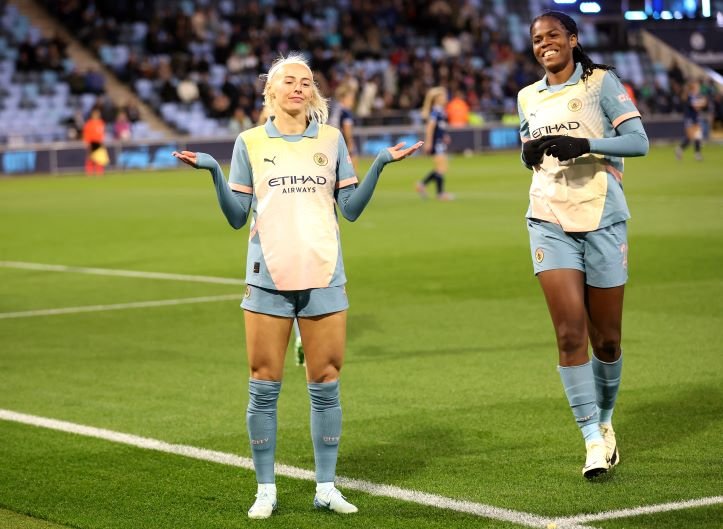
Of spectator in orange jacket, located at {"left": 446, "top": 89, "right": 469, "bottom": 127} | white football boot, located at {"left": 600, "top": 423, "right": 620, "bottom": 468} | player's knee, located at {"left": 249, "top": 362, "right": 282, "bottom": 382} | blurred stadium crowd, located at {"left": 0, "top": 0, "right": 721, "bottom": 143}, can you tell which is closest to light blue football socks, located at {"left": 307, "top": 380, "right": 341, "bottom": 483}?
player's knee, located at {"left": 249, "top": 362, "right": 282, "bottom": 382}

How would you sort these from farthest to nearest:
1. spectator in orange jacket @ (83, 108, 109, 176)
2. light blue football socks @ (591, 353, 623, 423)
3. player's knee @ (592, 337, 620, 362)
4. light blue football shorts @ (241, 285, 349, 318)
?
spectator in orange jacket @ (83, 108, 109, 176)
light blue football socks @ (591, 353, 623, 423)
player's knee @ (592, 337, 620, 362)
light blue football shorts @ (241, 285, 349, 318)

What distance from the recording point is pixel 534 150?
6645mm

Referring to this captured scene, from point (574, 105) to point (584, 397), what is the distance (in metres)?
1.46

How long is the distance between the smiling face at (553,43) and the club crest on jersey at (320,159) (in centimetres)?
130

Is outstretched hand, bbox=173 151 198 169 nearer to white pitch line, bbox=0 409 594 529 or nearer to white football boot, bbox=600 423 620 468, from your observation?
white pitch line, bbox=0 409 594 529

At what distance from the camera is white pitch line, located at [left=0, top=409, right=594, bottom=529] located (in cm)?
600

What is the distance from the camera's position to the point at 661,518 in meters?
5.93

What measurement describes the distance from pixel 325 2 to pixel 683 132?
46.3 ft

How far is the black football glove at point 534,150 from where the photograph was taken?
6.62 metres

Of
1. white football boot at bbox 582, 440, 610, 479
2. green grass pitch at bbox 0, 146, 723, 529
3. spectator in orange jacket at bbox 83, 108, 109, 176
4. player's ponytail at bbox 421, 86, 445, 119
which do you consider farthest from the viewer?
spectator in orange jacket at bbox 83, 108, 109, 176

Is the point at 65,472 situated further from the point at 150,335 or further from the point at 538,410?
the point at 150,335

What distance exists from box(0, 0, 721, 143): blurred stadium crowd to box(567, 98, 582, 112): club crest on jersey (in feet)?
112

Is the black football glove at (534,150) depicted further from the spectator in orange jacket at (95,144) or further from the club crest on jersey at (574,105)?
the spectator in orange jacket at (95,144)

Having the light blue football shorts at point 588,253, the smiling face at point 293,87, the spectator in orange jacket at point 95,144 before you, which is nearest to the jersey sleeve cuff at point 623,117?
the light blue football shorts at point 588,253
